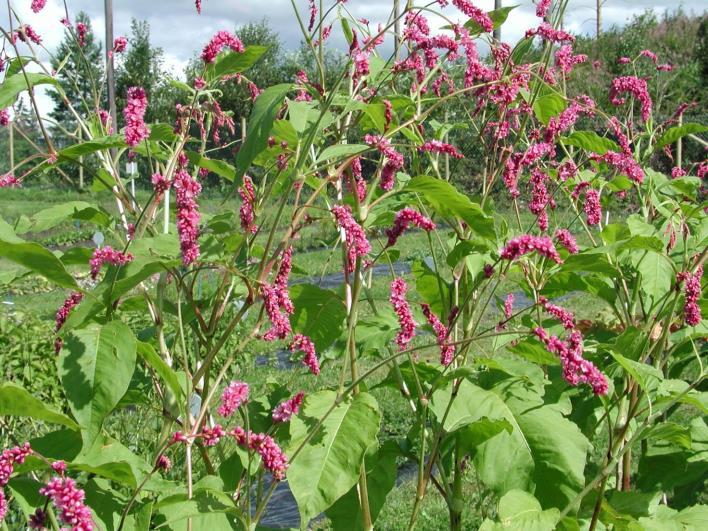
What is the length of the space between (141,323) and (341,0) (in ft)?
17.0

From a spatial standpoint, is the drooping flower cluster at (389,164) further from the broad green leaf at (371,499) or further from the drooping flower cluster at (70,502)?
the drooping flower cluster at (70,502)

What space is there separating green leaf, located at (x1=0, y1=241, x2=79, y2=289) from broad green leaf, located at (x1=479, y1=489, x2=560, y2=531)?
94 centimetres

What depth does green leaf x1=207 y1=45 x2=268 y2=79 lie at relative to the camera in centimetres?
177

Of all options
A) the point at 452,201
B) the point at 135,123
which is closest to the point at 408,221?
the point at 452,201

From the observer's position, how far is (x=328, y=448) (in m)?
1.63

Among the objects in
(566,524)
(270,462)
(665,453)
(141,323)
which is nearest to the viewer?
(270,462)

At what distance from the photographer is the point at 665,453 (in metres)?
2.33

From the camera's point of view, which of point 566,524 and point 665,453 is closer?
point 566,524

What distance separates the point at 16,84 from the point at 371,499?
4.12 feet

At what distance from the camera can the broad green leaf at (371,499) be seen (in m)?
1.95

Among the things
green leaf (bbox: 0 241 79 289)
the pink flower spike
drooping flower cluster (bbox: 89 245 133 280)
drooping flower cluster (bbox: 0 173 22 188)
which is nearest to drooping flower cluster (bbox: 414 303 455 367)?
the pink flower spike

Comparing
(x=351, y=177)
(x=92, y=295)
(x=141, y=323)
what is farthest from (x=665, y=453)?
(x=141, y=323)

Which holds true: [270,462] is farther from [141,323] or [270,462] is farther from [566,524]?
[141,323]

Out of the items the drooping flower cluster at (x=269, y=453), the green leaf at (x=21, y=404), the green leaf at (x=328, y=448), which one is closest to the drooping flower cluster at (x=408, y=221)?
the green leaf at (x=328, y=448)
